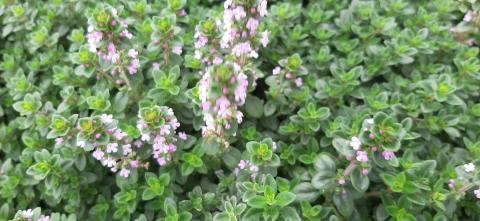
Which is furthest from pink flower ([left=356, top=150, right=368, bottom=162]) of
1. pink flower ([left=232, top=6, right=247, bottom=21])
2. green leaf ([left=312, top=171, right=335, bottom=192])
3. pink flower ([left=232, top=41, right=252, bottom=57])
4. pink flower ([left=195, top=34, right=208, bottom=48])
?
pink flower ([left=195, top=34, right=208, bottom=48])

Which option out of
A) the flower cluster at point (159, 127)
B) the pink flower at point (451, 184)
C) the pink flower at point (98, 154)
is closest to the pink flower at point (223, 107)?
the flower cluster at point (159, 127)

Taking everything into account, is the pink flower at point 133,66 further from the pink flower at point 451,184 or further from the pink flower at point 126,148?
the pink flower at point 451,184

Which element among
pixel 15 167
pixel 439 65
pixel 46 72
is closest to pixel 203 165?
pixel 15 167

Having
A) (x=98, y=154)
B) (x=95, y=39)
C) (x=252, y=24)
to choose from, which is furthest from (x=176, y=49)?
(x=98, y=154)

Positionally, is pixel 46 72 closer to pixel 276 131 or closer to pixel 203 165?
pixel 203 165

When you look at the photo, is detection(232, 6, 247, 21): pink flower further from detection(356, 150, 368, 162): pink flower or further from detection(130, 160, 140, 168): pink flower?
detection(130, 160, 140, 168): pink flower

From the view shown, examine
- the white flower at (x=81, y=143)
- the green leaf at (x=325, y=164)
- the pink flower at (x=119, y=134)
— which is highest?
the white flower at (x=81, y=143)

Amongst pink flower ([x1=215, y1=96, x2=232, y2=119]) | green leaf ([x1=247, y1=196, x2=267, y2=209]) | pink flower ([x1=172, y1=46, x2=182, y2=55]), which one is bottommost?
green leaf ([x1=247, y1=196, x2=267, y2=209])

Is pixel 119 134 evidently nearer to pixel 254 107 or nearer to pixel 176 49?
pixel 176 49
